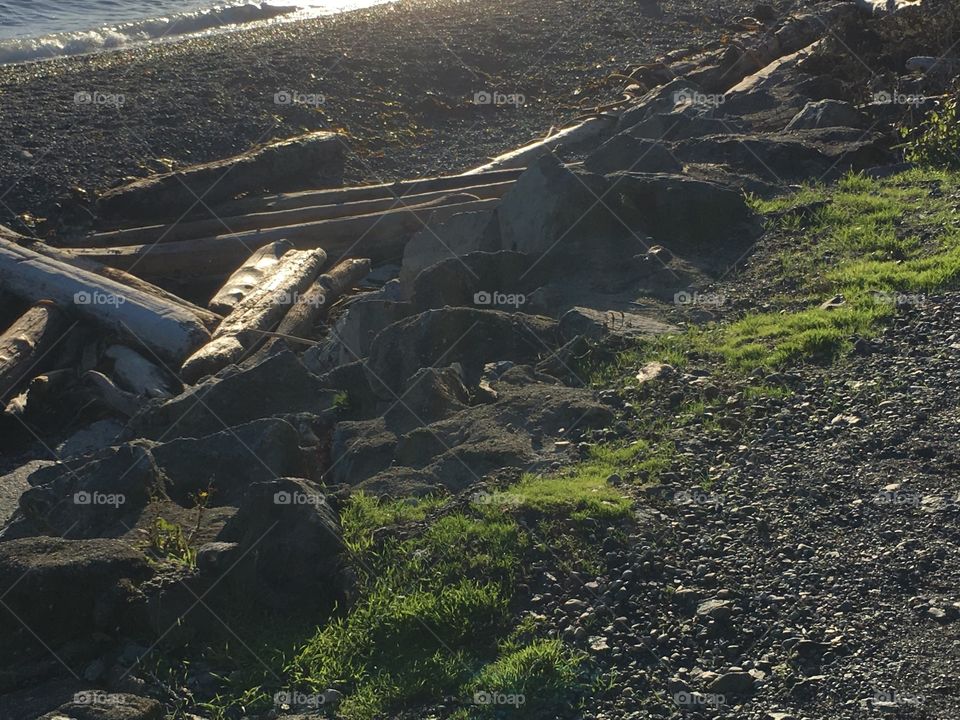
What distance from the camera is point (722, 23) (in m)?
23.9

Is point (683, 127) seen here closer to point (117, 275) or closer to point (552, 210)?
point (552, 210)

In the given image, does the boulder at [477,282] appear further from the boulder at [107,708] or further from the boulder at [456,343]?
the boulder at [107,708]

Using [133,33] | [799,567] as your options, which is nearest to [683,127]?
[799,567]

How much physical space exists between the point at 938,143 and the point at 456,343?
5.77 meters

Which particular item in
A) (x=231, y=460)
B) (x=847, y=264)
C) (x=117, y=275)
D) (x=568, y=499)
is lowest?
(x=117, y=275)

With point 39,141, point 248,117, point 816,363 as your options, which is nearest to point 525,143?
point 248,117

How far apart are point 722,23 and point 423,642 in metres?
21.1

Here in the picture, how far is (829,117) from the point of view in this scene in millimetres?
12727

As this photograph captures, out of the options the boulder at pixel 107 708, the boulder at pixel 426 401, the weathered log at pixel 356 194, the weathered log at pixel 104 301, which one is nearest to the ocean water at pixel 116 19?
the weathered log at pixel 356 194

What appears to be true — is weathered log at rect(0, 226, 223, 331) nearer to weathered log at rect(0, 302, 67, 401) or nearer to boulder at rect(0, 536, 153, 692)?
weathered log at rect(0, 302, 67, 401)

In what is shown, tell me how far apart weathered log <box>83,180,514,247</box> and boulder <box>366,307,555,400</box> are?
19.8 ft

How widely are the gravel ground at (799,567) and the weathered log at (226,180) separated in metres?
9.48

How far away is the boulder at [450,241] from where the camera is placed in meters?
11.3

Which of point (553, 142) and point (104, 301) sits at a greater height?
point (553, 142)
